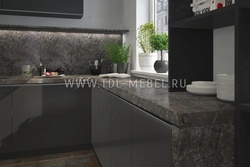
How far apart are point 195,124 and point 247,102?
0.86 feet

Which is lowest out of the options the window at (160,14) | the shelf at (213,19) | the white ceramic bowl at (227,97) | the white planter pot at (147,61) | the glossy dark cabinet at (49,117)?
the glossy dark cabinet at (49,117)

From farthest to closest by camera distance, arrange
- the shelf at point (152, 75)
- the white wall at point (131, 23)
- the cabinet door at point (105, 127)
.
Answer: the white wall at point (131, 23) → the shelf at point (152, 75) → the cabinet door at point (105, 127)

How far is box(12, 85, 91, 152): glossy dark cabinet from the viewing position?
273 cm

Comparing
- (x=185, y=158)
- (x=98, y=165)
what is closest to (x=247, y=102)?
(x=185, y=158)

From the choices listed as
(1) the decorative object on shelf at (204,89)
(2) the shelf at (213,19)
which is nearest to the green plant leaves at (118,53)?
(2) the shelf at (213,19)

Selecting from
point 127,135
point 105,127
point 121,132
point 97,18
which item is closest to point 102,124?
point 105,127

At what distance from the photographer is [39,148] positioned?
9.27 feet

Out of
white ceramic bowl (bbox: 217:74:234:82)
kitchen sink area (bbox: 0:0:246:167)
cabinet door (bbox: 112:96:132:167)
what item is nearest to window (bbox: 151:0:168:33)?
kitchen sink area (bbox: 0:0:246:167)

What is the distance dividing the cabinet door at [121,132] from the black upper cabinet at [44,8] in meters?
1.72

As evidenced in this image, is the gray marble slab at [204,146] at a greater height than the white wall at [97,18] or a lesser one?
lesser

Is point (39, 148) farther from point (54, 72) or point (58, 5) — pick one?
point (58, 5)

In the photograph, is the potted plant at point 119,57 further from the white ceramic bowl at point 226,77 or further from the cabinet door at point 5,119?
the white ceramic bowl at point 226,77

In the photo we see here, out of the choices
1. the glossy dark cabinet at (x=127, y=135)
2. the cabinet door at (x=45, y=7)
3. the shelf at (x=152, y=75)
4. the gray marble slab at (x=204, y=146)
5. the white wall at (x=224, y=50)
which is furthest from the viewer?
the cabinet door at (x=45, y=7)

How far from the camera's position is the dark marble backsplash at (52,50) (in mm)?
3264
